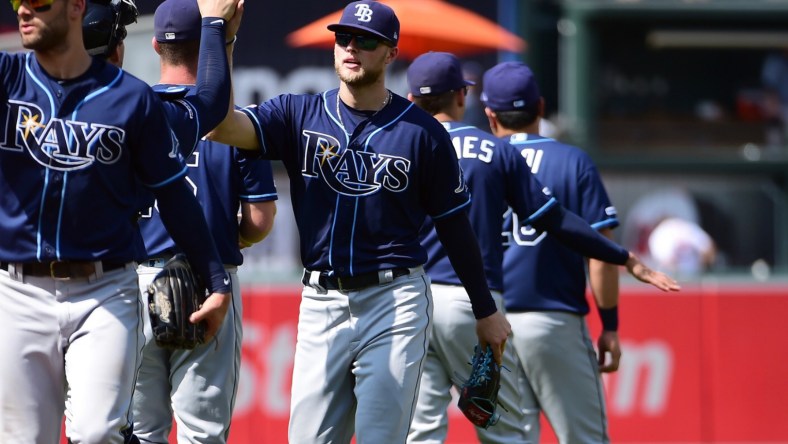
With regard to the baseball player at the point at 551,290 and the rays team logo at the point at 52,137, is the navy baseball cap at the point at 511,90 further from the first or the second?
the rays team logo at the point at 52,137

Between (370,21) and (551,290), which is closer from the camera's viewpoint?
(370,21)

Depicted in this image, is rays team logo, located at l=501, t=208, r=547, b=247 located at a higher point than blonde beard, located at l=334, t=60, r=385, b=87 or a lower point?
lower

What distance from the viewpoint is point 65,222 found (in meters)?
4.41

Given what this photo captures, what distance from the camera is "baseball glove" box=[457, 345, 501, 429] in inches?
218

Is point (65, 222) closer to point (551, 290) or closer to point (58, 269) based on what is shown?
point (58, 269)

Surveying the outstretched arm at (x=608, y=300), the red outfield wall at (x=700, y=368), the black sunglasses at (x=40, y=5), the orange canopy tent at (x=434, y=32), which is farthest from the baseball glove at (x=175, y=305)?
the orange canopy tent at (x=434, y=32)

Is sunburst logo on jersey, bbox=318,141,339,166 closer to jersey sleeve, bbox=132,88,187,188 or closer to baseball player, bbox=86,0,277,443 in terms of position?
baseball player, bbox=86,0,277,443

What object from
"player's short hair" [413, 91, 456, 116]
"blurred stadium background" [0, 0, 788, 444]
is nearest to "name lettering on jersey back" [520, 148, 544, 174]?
"player's short hair" [413, 91, 456, 116]

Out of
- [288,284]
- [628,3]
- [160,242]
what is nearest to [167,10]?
[160,242]

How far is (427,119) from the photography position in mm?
5340

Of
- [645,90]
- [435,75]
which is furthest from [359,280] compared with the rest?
[645,90]

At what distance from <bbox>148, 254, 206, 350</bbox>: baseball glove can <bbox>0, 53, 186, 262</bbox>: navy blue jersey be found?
0.26m

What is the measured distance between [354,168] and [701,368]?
16.9 feet

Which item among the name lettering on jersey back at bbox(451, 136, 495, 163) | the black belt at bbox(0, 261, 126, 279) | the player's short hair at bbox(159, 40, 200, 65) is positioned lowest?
the name lettering on jersey back at bbox(451, 136, 495, 163)
